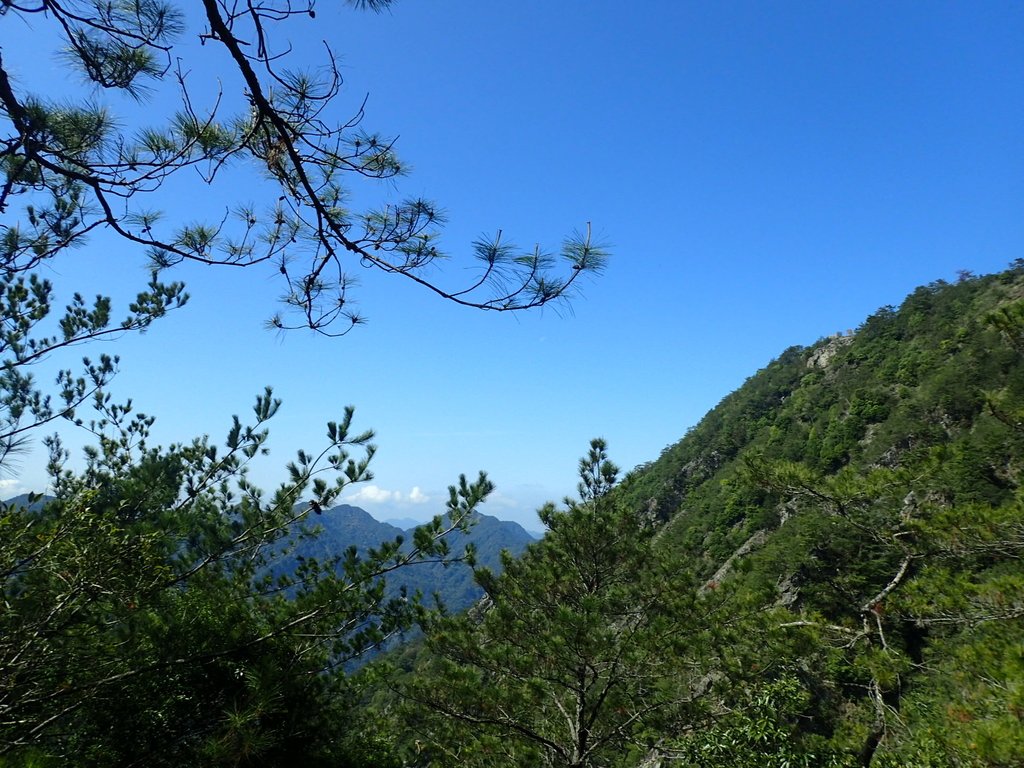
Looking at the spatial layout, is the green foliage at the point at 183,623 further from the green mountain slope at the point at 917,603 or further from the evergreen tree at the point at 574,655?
the green mountain slope at the point at 917,603

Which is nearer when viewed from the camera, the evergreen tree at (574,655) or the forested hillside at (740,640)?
the forested hillside at (740,640)

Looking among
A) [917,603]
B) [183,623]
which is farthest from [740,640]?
[183,623]

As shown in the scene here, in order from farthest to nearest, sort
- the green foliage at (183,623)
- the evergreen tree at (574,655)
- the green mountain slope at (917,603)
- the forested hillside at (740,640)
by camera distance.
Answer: the evergreen tree at (574,655) → the forested hillside at (740,640) → the green mountain slope at (917,603) → the green foliage at (183,623)

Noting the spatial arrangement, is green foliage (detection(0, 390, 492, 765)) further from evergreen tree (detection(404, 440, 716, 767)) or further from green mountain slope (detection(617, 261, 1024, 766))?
green mountain slope (detection(617, 261, 1024, 766))

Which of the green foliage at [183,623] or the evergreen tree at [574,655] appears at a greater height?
the green foliage at [183,623]

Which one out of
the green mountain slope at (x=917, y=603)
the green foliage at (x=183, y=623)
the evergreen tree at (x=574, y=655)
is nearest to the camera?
the green foliage at (x=183, y=623)

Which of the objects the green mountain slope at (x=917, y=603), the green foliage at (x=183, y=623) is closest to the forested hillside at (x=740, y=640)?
the green mountain slope at (x=917, y=603)

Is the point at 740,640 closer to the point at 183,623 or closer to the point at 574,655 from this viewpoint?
the point at 574,655

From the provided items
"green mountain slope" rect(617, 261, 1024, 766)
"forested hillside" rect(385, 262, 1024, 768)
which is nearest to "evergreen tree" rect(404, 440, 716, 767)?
"forested hillside" rect(385, 262, 1024, 768)

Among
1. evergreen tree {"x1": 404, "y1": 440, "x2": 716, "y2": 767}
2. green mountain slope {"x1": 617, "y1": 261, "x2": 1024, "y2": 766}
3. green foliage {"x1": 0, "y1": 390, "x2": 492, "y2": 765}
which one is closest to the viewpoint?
green foliage {"x1": 0, "y1": 390, "x2": 492, "y2": 765}

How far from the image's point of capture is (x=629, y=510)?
25.3 feet

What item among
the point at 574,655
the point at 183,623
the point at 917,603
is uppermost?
the point at 183,623

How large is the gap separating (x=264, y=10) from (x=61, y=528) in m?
3.47

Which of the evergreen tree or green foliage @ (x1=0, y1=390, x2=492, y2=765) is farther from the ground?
green foliage @ (x1=0, y1=390, x2=492, y2=765)
